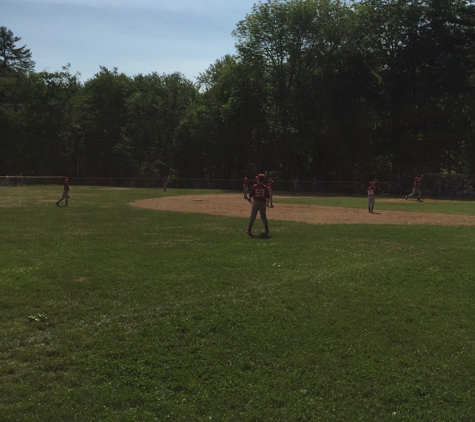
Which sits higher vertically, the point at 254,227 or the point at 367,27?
the point at 367,27

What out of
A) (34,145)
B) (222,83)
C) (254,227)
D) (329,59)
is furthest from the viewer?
(34,145)

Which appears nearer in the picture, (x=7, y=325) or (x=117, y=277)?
(x=7, y=325)

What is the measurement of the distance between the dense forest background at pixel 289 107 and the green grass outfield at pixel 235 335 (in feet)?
124

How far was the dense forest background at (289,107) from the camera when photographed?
152 feet

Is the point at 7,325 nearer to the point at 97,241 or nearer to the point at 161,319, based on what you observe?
the point at 161,319

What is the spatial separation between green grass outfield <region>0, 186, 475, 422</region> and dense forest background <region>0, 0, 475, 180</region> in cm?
3771

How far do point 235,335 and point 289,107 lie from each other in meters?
49.3

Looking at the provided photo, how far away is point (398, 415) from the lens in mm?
4879


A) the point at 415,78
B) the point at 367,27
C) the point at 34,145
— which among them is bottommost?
the point at 34,145

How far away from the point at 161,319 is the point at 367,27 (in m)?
49.1

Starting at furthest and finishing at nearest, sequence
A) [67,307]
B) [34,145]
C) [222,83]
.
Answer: [34,145] < [222,83] < [67,307]

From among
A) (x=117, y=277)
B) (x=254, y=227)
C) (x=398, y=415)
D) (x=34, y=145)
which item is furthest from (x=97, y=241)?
(x=34, y=145)

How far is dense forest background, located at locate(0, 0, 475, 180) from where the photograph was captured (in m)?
46.3

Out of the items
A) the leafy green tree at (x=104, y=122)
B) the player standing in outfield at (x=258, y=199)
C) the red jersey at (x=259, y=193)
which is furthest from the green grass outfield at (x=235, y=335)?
the leafy green tree at (x=104, y=122)
